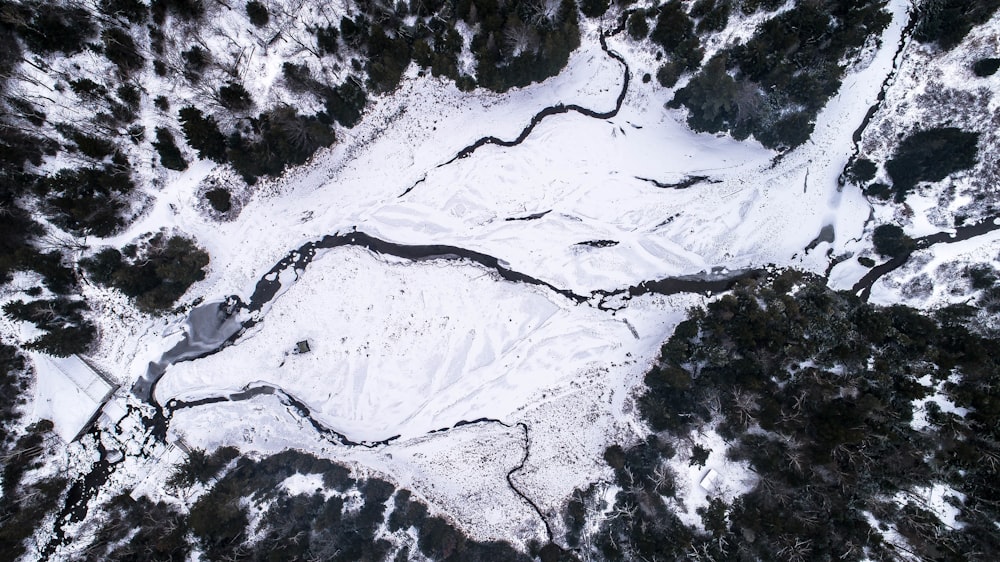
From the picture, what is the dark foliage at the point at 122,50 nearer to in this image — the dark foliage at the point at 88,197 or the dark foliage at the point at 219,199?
the dark foliage at the point at 88,197

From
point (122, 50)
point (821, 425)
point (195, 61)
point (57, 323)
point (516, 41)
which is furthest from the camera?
point (57, 323)

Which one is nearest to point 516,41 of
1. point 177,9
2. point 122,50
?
point 177,9

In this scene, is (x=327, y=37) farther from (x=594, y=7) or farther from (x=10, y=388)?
(x=10, y=388)

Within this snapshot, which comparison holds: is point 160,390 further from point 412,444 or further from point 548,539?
point 548,539

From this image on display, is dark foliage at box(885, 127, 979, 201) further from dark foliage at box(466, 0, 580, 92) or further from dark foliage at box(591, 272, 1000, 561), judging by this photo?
dark foliage at box(466, 0, 580, 92)

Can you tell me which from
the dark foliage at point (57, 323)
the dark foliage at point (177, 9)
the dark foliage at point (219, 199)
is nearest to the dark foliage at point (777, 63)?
the dark foliage at point (177, 9)

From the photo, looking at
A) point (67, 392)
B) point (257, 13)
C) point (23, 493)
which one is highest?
point (257, 13)

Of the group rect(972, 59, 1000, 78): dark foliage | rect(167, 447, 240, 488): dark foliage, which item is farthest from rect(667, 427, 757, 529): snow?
rect(167, 447, 240, 488): dark foliage
